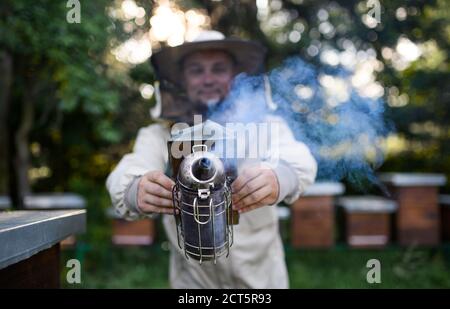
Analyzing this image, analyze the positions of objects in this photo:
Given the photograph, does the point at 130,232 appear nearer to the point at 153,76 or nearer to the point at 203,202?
the point at 153,76

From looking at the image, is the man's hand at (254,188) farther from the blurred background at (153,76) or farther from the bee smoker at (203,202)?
the blurred background at (153,76)

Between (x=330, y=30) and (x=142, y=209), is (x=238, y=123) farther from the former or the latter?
(x=330, y=30)

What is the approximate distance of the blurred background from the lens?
3.09 meters

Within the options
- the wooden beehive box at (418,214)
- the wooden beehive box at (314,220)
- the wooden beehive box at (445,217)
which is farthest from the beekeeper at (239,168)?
the wooden beehive box at (445,217)

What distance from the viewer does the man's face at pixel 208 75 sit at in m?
2.04

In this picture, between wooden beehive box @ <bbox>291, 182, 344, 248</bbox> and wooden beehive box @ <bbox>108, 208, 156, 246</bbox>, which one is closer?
wooden beehive box @ <bbox>291, 182, 344, 248</bbox>

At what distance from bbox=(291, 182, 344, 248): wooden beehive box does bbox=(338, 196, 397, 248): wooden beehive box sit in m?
0.19

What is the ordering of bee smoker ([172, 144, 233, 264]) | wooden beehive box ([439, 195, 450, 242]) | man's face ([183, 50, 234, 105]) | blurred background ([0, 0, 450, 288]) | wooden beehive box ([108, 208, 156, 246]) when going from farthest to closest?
wooden beehive box ([439, 195, 450, 242]) < wooden beehive box ([108, 208, 156, 246]) < blurred background ([0, 0, 450, 288]) < man's face ([183, 50, 234, 105]) < bee smoker ([172, 144, 233, 264])

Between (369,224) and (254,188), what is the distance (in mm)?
3937

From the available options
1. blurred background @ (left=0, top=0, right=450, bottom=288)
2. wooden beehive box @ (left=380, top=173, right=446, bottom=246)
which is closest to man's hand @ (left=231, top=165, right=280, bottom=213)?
blurred background @ (left=0, top=0, right=450, bottom=288)

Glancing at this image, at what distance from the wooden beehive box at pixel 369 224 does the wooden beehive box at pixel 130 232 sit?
6.91 feet

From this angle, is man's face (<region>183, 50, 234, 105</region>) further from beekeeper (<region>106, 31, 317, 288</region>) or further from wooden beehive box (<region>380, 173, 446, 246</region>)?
wooden beehive box (<region>380, 173, 446, 246</region>)

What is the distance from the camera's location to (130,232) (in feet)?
17.1

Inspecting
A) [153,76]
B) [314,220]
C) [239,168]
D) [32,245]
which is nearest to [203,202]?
[239,168]
